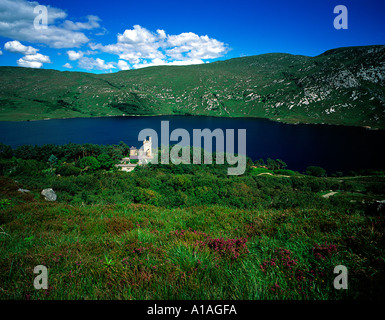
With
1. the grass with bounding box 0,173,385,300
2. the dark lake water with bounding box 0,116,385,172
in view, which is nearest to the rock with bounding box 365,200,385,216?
the grass with bounding box 0,173,385,300

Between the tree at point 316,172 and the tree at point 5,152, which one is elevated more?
the tree at point 5,152

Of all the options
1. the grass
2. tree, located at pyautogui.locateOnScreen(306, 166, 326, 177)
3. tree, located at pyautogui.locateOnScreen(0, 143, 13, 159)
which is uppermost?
tree, located at pyautogui.locateOnScreen(0, 143, 13, 159)

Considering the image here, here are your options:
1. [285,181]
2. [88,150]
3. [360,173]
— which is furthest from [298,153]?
[88,150]

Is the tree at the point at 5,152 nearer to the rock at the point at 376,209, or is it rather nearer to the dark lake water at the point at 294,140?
the dark lake water at the point at 294,140

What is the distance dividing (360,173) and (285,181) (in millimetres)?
51417

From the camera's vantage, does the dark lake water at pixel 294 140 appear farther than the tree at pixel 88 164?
Yes

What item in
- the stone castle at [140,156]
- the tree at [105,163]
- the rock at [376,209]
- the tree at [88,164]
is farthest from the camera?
the stone castle at [140,156]

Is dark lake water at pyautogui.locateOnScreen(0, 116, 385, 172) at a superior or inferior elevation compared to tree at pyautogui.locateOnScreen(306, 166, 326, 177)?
superior

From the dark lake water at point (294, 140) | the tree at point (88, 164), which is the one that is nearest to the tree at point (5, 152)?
the tree at point (88, 164)

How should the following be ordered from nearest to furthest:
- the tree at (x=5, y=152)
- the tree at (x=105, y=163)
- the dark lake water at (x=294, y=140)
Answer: the tree at (x=105, y=163) → the tree at (x=5, y=152) → the dark lake water at (x=294, y=140)

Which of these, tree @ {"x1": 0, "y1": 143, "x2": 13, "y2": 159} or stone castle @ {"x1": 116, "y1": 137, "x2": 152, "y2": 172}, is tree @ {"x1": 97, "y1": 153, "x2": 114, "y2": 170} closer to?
stone castle @ {"x1": 116, "y1": 137, "x2": 152, "y2": 172}

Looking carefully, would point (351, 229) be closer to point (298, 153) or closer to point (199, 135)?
point (298, 153)

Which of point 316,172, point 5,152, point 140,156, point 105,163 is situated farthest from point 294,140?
point 5,152

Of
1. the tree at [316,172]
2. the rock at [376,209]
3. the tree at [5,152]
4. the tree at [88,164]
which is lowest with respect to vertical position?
the tree at [316,172]
